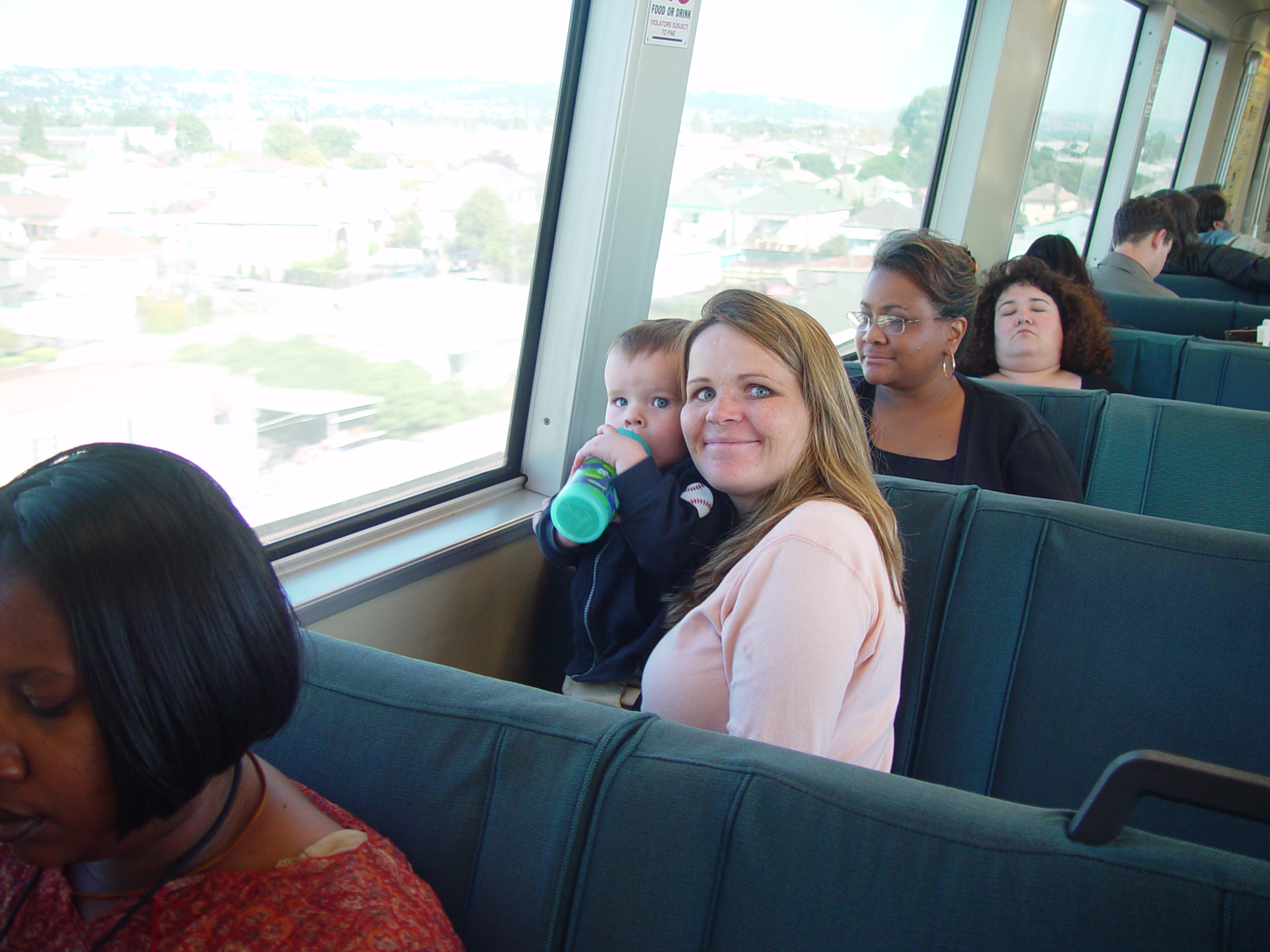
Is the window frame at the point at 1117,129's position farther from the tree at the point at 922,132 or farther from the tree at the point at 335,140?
the tree at the point at 335,140

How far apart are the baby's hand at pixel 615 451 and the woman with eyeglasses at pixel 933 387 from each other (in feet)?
2.66

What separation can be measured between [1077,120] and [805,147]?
3.96 meters

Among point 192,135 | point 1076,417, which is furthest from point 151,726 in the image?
point 1076,417

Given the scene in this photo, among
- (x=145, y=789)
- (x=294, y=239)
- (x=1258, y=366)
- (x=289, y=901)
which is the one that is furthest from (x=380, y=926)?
(x=1258, y=366)

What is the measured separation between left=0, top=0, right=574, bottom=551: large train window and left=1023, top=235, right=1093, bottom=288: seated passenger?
7.81 feet

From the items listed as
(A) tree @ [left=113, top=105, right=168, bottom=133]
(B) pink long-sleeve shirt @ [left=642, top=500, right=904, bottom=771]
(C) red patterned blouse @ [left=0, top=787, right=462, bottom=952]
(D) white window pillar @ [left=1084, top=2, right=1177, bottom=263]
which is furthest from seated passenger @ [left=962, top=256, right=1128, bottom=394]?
(D) white window pillar @ [left=1084, top=2, right=1177, bottom=263]

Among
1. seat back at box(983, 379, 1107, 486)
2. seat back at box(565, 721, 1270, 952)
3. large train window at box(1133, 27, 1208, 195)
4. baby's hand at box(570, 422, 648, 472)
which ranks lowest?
seat back at box(565, 721, 1270, 952)

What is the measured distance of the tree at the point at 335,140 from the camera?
68.2 inches

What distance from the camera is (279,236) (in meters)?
1.72

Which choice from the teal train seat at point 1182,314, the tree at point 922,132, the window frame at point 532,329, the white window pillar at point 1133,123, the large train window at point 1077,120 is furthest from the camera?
Answer: the white window pillar at point 1133,123

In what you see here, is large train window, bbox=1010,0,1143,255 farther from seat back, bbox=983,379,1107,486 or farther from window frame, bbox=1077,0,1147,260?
seat back, bbox=983,379,1107,486

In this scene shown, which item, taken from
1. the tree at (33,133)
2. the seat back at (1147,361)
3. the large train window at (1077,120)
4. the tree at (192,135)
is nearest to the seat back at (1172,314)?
the seat back at (1147,361)

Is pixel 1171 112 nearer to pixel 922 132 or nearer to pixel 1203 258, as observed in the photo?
pixel 1203 258

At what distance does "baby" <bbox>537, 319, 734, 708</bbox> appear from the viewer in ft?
5.46
